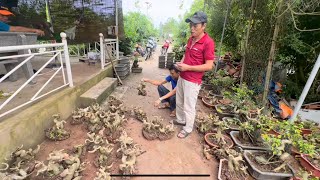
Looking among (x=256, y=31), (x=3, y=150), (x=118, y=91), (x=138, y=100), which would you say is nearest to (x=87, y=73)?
(x=118, y=91)

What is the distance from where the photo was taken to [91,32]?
534cm

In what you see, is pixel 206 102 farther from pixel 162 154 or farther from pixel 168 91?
pixel 162 154

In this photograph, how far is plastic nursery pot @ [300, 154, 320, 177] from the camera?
2344mm

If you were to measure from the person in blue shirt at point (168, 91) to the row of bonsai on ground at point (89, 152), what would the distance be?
20.5 inches

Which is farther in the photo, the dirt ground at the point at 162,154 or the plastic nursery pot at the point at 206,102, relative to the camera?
the plastic nursery pot at the point at 206,102

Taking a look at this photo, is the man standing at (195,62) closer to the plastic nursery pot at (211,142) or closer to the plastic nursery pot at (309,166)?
the plastic nursery pot at (211,142)

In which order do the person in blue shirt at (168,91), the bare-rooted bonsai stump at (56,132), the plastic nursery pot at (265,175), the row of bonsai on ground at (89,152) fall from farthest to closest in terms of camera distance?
the person in blue shirt at (168,91) < the bare-rooted bonsai stump at (56,132) < the plastic nursery pot at (265,175) < the row of bonsai on ground at (89,152)

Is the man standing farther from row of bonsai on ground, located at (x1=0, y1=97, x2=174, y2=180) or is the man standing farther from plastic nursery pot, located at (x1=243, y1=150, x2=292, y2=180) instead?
plastic nursery pot, located at (x1=243, y1=150, x2=292, y2=180)

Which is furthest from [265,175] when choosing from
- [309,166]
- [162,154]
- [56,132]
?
[56,132]

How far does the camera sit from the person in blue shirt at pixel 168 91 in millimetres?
3293

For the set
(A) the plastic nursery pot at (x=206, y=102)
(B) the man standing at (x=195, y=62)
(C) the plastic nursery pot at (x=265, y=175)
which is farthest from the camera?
(A) the plastic nursery pot at (x=206, y=102)

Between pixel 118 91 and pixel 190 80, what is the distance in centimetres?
284

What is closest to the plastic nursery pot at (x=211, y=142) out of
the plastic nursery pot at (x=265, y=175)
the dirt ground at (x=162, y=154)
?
the dirt ground at (x=162, y=154)

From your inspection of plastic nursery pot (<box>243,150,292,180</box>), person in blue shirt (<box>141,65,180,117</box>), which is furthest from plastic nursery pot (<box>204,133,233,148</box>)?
person in blue shirt (<box>141,65,180,117</box>)
